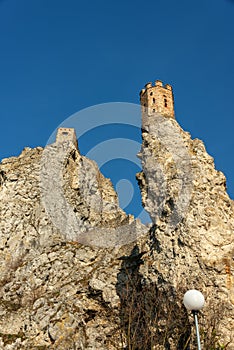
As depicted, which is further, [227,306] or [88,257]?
[88,257]

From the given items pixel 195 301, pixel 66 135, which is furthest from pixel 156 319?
pixel 66 135

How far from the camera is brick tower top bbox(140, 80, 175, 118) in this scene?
34656 millimetres

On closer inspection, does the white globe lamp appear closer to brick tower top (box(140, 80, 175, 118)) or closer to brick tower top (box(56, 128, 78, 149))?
brick tower top (box(140, 80, 175, 118))

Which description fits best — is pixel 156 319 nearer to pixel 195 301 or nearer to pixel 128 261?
pixel 128 261

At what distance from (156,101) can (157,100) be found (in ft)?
0.47

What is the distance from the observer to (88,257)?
35.9 m

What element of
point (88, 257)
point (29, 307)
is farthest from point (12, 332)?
point (88, 257)

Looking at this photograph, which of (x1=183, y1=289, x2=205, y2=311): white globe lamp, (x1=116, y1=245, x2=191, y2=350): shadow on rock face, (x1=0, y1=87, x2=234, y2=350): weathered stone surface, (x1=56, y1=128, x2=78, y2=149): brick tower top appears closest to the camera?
(x1=183, y1=289, x2=205, y2=311): white globe lamp

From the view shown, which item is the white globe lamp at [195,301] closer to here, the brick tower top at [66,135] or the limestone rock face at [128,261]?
the limestone rock face at [128,261]

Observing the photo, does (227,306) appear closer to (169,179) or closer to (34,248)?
(169,179)

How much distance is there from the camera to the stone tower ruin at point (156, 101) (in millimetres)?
34312

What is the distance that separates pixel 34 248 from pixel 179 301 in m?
18.9

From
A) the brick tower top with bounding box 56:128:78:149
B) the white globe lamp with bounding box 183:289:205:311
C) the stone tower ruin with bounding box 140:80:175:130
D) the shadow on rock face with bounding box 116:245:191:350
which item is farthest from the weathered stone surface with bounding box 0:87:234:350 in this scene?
the white globe lamp with bounding box 183:289:205:311

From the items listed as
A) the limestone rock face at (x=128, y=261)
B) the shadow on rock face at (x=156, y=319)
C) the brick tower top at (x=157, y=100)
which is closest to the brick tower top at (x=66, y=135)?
the limestone rock face at (x=128, y=261)
